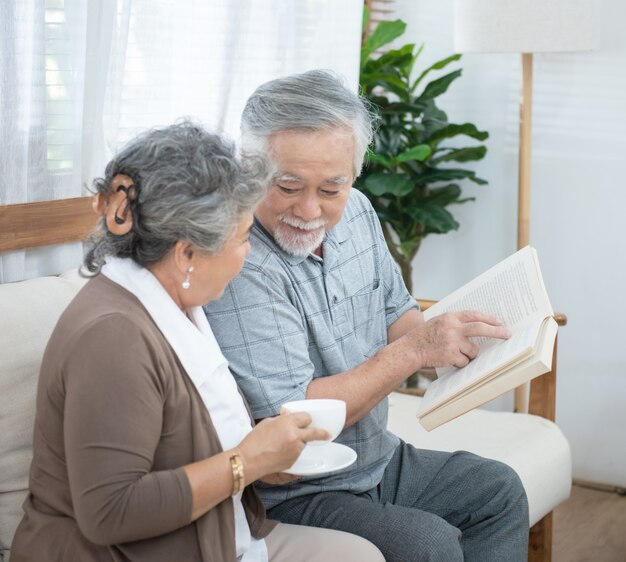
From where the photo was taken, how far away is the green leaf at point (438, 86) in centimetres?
315

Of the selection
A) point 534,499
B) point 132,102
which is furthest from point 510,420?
point 132,102

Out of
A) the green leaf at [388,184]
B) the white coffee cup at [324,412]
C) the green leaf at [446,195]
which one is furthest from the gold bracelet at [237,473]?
the green leaf at [446,195]

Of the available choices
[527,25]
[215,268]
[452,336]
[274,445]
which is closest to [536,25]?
[527,25]

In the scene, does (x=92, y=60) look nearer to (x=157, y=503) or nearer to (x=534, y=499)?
(x=157, y=503)

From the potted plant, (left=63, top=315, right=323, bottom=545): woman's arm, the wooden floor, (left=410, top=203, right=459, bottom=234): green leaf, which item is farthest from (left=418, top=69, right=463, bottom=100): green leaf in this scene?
(left=63, top=315, right=323, bottom=545): woman's arm

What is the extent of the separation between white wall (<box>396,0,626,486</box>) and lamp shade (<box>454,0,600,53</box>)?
254 mm

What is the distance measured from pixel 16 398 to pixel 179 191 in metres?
0.48

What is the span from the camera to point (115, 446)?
1175mm

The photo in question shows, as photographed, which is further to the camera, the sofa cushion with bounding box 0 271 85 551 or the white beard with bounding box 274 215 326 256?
the white beard with bounding box 274 215 326 256

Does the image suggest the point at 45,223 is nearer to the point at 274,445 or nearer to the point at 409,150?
the point at 274,445

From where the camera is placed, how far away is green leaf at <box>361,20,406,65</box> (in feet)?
10.4

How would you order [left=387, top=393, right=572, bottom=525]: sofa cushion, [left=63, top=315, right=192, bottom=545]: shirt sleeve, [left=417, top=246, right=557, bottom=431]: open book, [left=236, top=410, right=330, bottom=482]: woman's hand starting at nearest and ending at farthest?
[left=63, top=315, right=192, bottom=545]: shirt sleeve → [left=236, top=410, right=330, bottom=482]: woman's hand → [left=417, top=246, right=557, bottom=431]: open book → [left=387, top=393, right=572, bottom=525]: sofa cushion

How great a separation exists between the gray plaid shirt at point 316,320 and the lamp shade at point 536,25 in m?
1.11

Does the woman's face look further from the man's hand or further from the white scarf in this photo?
the man's hand
